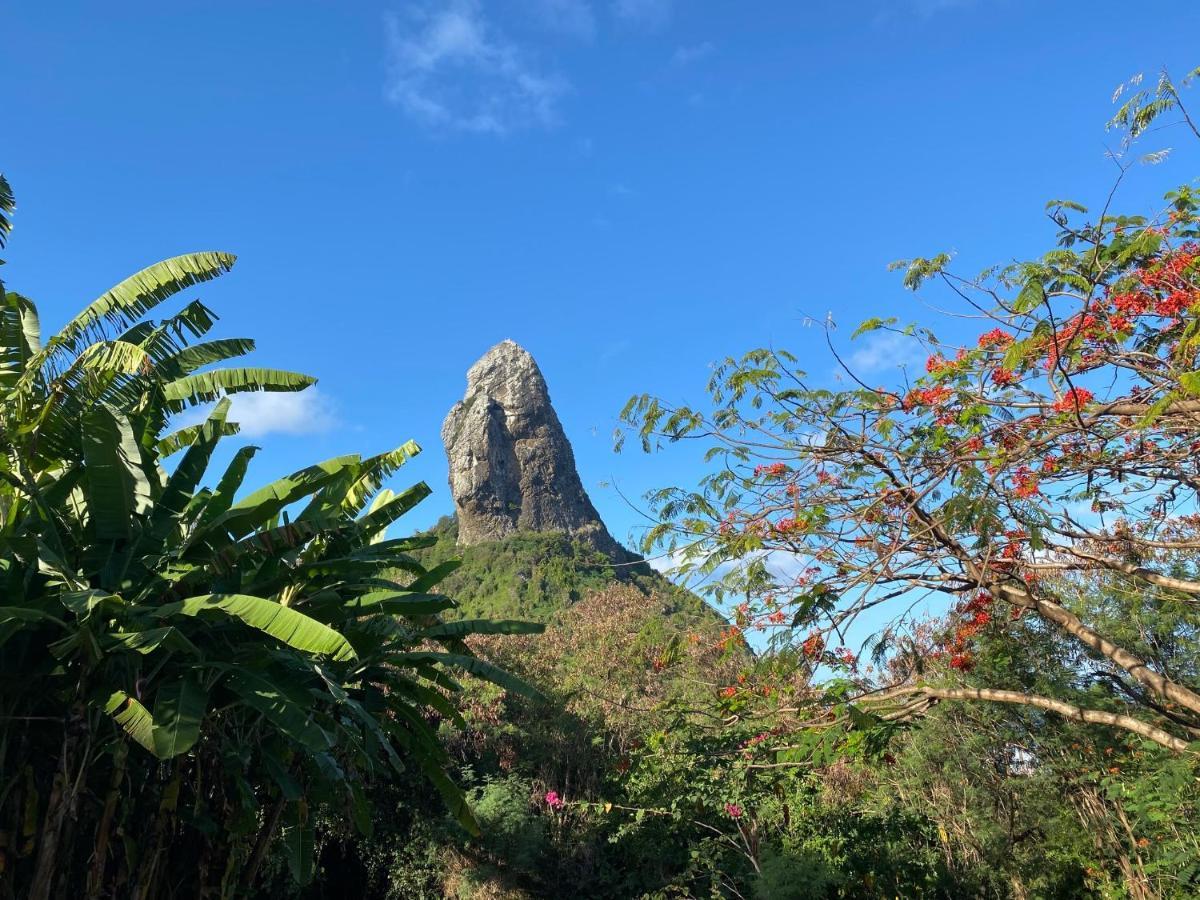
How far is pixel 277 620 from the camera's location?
4941mm

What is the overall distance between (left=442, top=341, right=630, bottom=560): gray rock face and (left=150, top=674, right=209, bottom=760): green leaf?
57.2 m

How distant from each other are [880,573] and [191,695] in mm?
4540

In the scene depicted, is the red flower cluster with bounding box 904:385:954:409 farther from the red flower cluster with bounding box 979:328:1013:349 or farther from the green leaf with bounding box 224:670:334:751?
the green leaf with bounding box 224:670:334:751

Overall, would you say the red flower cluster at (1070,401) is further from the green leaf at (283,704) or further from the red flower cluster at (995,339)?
the green leaf at (283,704)

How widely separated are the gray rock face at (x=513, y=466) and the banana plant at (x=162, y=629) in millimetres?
55550

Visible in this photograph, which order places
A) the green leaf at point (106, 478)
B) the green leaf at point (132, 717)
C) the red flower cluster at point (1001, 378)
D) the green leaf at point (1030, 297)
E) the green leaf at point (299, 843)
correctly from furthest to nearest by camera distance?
1. the green leaf at point (299, 843)
2. the red flower cluster at point (1001, 378)
3. the green leaf at point (106, 478)
4. the green leaf at point (132, 717)
5. the green leaf at point (1030, 297)

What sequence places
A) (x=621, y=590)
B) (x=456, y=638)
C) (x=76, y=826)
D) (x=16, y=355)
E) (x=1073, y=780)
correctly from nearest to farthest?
(x=76, y=826) → (x=16, y=355) → (x=456, y=638) → (x=1073, y=780) → (x=621, y=590)

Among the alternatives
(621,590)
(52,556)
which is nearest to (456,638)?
(52,556)

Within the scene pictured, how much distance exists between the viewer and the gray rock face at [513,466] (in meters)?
66.2

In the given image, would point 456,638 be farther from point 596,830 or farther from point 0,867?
point 596,830

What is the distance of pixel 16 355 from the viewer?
5848 mm

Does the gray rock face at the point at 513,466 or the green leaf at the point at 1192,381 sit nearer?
the green leaf at the point at 1192,381

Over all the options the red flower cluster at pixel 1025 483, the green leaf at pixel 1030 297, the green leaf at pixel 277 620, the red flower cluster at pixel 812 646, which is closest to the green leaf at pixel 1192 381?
the green leaf at pixel 1030 297

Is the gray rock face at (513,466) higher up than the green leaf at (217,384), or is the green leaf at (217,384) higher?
the gray rock face at (513,466)
